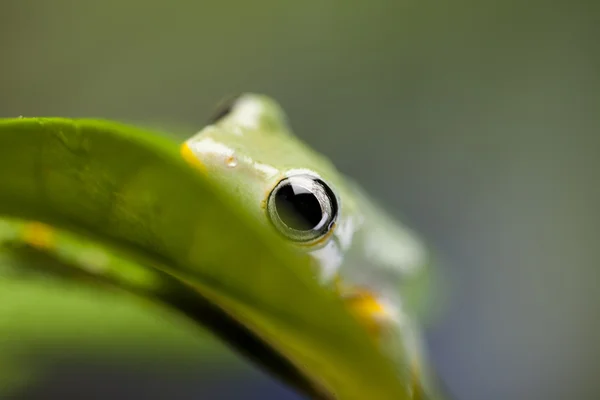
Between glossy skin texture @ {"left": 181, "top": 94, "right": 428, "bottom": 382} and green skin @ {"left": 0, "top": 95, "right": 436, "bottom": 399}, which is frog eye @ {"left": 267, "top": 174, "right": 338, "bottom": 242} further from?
green skin @ {"left": 0, "top": 95, "right": 436, "bottom": 399}

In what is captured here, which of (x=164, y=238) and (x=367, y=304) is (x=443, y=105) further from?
(x=164, y=238)

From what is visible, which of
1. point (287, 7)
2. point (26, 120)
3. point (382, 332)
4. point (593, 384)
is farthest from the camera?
point (287, 7)

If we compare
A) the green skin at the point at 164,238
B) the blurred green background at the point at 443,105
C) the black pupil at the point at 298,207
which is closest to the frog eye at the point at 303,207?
the black pupil at the point at 298,207

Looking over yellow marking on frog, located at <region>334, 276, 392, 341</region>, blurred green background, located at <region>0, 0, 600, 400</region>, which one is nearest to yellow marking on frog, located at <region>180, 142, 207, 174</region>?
yellow marking on frog, located at <region>334, 276, 392, 341</region>

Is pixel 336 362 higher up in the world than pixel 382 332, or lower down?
lower down

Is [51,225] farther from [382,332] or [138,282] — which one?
[382,332]

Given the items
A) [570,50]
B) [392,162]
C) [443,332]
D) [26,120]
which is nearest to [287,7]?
[392,162]

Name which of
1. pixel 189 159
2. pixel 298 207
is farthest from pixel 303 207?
pixel 189 159
